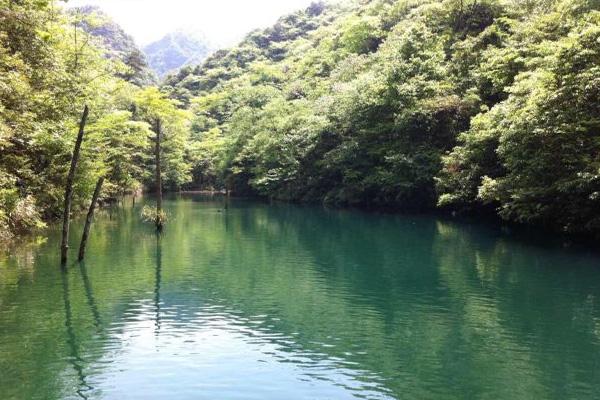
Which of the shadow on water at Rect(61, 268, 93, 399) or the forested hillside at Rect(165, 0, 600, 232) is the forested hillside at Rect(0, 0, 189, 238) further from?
the forested hillside at Rect(165, 0, 600, 232)

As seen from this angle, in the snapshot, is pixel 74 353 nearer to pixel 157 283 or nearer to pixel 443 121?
pixel 157 283

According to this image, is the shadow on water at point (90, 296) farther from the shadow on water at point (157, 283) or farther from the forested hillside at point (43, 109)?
the forested hillside at point (43, 109)

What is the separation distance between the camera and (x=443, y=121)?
48094 mm

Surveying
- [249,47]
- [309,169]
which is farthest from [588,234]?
[249,47]

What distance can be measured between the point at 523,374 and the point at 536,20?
117ft

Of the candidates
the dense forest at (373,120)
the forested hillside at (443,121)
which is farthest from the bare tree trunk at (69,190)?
the forested hillside at (443,121)

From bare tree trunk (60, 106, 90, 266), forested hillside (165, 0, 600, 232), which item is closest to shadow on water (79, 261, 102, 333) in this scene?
bare tree trunk (60, 106, 90, 266)

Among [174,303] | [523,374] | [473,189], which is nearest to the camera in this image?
[523,374]

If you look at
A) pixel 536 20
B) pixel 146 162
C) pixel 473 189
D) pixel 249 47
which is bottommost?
pixel 473 189

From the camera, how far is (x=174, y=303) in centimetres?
1816

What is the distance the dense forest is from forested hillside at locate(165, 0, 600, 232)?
127 millimetres

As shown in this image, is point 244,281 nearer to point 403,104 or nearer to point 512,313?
point 512,313

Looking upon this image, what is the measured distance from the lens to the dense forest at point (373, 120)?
25.6 metres

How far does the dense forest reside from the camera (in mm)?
25625
